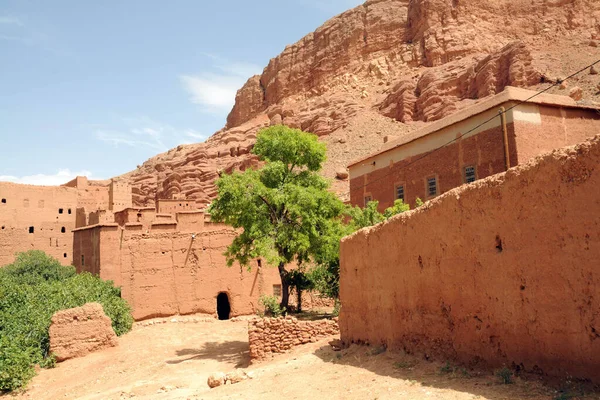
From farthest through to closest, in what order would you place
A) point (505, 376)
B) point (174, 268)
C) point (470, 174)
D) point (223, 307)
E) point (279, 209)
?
1. point (223, 307)
2. point (174, 268)
3. point (470, 174)
4. point (279, 209)
5. point (505, 376)

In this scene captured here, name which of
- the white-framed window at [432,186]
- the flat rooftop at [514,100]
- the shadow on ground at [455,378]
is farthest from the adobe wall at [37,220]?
the shadow on ground at [455,378]

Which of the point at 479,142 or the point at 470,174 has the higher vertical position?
the point at 479,142

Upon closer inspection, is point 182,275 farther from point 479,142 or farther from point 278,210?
point 479,142

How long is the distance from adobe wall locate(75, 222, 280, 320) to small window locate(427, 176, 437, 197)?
7.59 metres

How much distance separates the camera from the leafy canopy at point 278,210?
15906mm

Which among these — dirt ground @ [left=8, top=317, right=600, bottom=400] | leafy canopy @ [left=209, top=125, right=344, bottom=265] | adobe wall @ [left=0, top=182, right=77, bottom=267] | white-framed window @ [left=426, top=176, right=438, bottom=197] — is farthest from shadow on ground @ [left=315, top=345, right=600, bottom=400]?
adobe wall @ [left=0, top=182, right=77, bottom=267]

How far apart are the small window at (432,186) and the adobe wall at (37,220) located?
1050 inches

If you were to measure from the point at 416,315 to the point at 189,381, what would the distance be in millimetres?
6963

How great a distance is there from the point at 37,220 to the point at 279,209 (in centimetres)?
2924

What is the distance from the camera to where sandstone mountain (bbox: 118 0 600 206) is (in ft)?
193

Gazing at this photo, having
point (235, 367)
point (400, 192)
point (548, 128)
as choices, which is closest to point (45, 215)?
point (400, 192)

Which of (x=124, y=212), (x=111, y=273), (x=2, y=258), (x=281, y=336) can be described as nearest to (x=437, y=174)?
(x=281, y=336)

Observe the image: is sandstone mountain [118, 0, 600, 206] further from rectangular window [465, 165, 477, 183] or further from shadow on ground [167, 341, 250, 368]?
shadow on ground [167, 341, 250, 368]

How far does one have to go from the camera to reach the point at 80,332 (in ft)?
54.3
